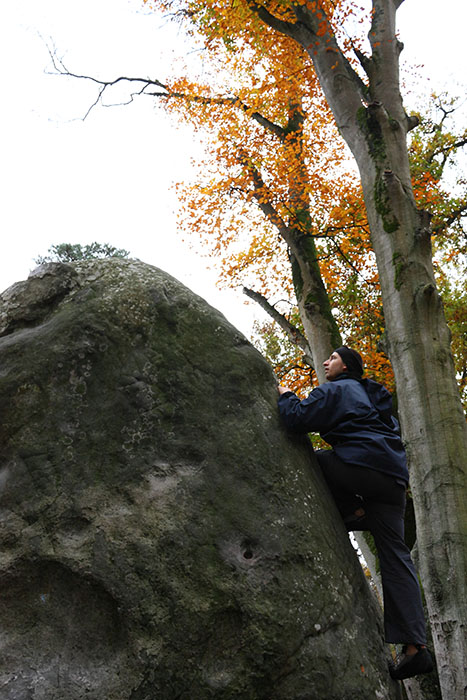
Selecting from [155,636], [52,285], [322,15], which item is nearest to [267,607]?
[155,636]

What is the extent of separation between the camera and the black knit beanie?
4133 mm

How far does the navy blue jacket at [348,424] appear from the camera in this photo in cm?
355

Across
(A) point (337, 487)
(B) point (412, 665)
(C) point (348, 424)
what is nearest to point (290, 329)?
(A) point (337, 487)

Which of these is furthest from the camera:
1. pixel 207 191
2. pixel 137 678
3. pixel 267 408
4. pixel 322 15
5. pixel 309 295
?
pixel 207 191

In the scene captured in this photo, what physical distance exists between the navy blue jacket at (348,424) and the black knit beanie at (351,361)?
0.38 metres

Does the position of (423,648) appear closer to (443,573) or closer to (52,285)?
(443,573)

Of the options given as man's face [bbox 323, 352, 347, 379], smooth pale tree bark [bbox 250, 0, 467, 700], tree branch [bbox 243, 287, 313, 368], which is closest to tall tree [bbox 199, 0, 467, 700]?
smooth pale tree bark [bbox 250, 0, 467, 700]

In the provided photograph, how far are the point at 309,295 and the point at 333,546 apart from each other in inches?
285

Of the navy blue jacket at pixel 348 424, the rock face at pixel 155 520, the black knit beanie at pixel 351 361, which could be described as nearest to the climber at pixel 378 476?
the navy blue jacket at pixel 348 424

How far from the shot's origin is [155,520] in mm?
3117

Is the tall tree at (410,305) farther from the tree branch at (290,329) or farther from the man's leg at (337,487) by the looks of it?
the tree branch at (290,329)

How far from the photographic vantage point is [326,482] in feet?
12.7

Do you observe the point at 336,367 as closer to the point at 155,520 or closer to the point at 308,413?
the point at 308,413

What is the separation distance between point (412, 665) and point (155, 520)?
1.79 meters
